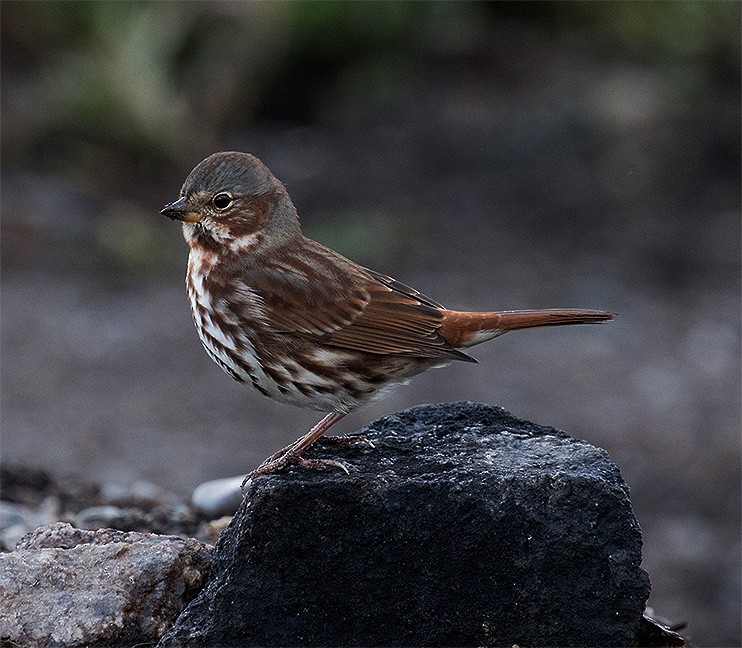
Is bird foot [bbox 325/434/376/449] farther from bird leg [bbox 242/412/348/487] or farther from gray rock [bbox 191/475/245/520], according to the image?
gray rock [bbox 191/475/245/520]

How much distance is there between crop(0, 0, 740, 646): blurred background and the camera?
880cm

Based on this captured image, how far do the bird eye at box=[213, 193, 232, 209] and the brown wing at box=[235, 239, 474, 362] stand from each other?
28 cm

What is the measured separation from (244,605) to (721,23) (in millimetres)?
10042

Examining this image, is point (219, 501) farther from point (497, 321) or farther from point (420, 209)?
point (420, 209)

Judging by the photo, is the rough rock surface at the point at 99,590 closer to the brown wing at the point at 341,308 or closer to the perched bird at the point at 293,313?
the perched bird at the point at 293,313

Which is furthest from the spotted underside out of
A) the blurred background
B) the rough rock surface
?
the blurred background

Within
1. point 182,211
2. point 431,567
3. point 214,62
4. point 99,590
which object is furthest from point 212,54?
point 431,567

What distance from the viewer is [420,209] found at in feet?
36.9

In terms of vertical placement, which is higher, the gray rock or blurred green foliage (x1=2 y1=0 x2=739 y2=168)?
blurred green foliage (x1=2 y1=0 x2=739 y2=168)

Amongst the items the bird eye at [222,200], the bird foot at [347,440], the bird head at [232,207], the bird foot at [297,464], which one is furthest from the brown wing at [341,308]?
the bird foot at [297,464]

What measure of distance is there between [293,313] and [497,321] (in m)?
0.82

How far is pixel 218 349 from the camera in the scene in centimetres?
528

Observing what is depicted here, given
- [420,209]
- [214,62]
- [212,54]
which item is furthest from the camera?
[212,54]

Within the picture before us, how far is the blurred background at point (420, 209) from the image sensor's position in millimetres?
8805
